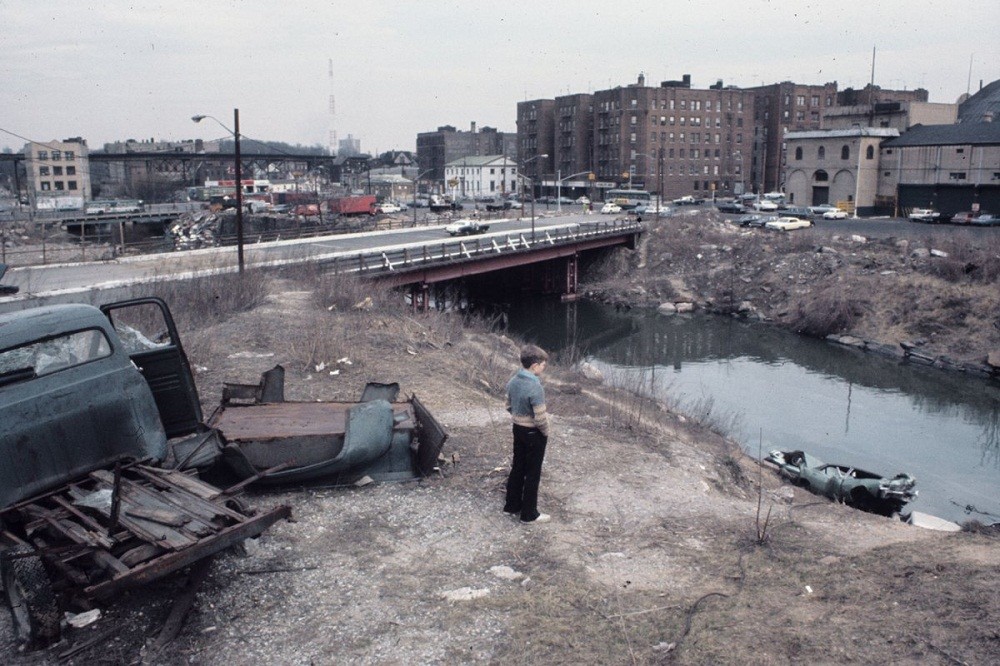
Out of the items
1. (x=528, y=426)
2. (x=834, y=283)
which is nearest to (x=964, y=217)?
(x=834, y=283)

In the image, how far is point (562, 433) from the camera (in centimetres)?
1277

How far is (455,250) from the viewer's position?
42844mm

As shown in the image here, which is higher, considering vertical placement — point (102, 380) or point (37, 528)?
point (102, 380)

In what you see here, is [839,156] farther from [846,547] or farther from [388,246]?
[846,547]

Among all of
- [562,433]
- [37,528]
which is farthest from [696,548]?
[37,528]

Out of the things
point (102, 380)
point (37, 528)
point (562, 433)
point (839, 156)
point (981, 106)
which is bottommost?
point (562, 433)

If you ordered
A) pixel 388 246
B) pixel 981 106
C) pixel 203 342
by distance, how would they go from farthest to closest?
pixel 981 106, pixel 388 246, pixel 203 342

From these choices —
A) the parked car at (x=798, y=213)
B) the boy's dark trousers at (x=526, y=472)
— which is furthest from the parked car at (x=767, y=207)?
the boy's dark trousers at (x=526, y=472)

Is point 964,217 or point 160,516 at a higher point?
point 964,217

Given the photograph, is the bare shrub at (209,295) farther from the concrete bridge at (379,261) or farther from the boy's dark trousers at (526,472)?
the boy's dark trousers at (526,472)

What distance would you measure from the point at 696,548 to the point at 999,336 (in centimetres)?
3422

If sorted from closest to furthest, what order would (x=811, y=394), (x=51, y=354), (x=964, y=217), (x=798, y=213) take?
(x=51, y=354) → (x=811, y=394) → (x=964, y=217) → (x=798, y=213)

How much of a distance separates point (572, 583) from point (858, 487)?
12.6 meters

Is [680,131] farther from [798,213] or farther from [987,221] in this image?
[987,221]
